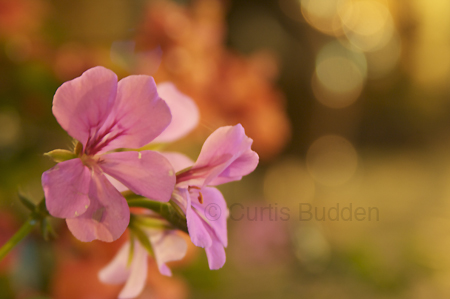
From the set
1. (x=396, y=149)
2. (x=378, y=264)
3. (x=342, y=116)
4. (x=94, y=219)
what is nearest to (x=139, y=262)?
(x=94, y=219)

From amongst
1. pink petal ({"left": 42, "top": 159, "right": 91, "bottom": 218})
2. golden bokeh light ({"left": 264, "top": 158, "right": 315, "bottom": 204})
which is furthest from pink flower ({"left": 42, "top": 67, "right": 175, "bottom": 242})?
golden bokeh light ({"left": 264, "top": 158, "right": 315, "bottom": 204})

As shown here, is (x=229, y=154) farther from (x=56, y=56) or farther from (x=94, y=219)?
(x=56, y=56)

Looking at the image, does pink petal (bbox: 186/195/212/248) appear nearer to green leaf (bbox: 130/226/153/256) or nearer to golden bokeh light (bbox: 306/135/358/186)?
green leaf (bbox: 130/226/153/256)

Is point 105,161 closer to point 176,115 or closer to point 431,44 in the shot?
point 176,115

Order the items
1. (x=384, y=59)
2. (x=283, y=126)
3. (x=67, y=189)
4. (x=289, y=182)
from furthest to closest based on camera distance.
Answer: (x=384, y=59), (x=289, y=182), (x=283, y=126), (x=67, y=189)

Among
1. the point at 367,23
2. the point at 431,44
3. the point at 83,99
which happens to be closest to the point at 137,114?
the point at 83,99

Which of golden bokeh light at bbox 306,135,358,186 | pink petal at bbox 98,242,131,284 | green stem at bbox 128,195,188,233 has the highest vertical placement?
green stem at bbox 128,195,188,233

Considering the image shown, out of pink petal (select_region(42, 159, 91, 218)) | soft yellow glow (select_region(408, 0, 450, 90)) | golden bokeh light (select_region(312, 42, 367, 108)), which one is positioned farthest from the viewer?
soft yellow glow (select_region(408, 0, 450, 90))

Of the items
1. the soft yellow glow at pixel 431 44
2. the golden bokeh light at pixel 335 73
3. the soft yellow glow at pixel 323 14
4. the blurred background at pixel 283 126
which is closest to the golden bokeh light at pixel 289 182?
the blurred background at pixel 283 126
